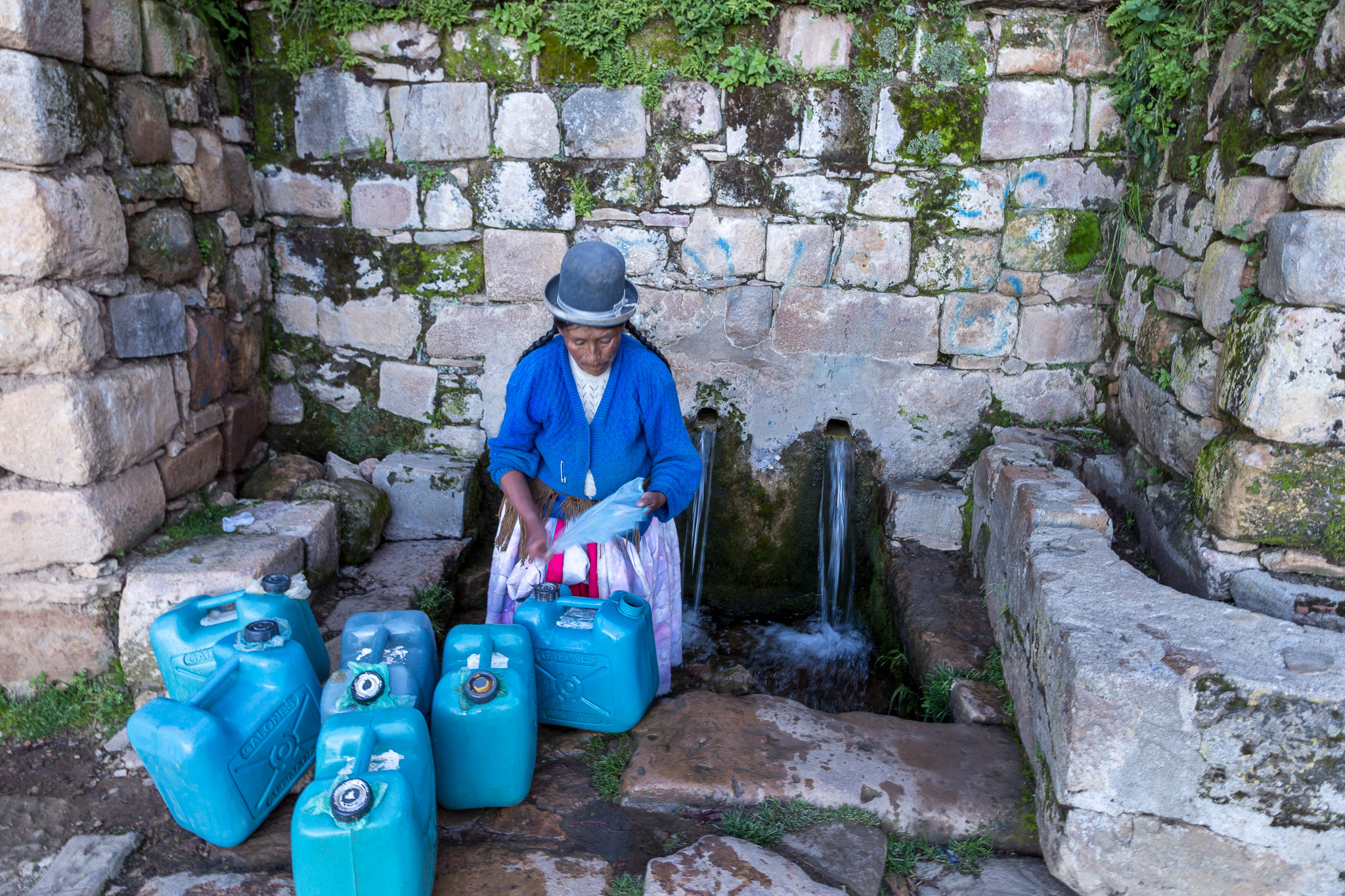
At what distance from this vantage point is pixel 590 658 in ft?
7.42

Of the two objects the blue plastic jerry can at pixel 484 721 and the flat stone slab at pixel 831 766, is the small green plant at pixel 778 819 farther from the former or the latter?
the blue plastic jerry can at pixel 484 721

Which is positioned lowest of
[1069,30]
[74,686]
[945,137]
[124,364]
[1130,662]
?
[74,686]

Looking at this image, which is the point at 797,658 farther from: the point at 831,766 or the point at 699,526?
the point at 831,766

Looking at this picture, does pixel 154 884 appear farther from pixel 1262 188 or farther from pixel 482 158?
pixel 1262 188

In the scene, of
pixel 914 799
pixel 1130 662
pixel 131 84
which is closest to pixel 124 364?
pixel 131 84

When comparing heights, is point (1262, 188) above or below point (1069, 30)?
below

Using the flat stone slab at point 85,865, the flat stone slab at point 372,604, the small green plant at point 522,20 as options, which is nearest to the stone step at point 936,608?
the flat stone slab at point 372,604

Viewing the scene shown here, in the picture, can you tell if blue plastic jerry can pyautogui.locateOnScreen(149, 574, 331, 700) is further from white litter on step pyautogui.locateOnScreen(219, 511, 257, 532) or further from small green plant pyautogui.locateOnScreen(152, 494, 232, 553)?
white litter on step pyautogui.locateOnScreen(219, 511, 257, 532)

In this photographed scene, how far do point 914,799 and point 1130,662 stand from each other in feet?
2.22

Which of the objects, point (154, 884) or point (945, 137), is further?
point (945, 137)

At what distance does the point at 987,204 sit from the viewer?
3.52 metres

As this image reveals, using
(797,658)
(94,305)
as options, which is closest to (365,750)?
(94,305)

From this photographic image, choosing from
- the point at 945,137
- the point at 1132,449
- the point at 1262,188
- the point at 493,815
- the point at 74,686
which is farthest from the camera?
the point at 945,137

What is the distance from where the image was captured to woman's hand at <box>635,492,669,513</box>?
98.6 inches
